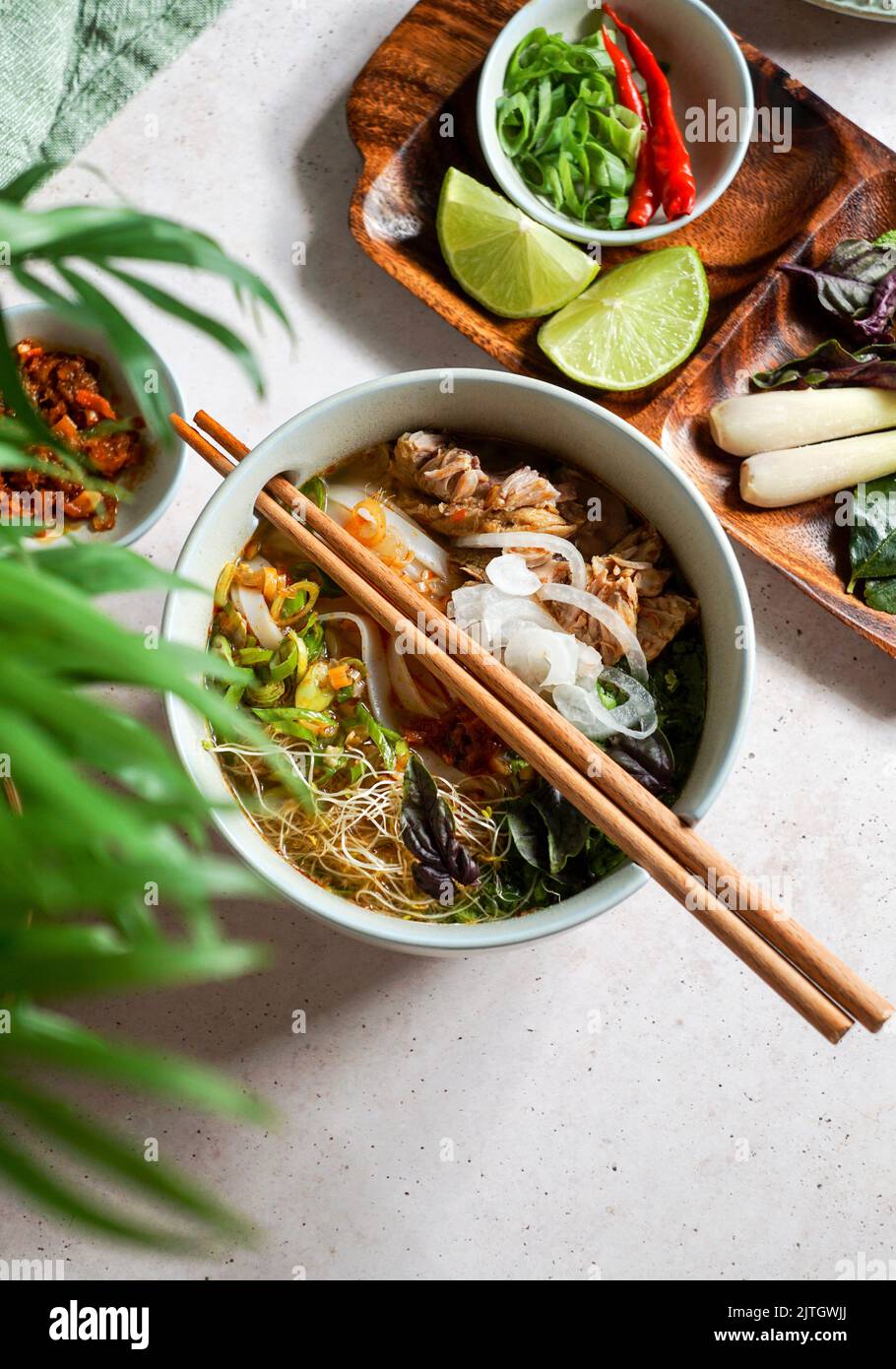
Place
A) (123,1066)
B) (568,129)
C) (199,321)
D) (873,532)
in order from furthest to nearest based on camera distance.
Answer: (568,129)
(873,532)
(199,321)
(123,1066)

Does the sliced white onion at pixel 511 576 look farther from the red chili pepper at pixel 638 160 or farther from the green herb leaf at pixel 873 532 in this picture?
the red chili pepper at pixel 638 160

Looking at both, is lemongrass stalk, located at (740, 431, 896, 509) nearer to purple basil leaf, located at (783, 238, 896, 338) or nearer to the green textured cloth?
purple basil leaf, located at (783, 238, 896, 338)

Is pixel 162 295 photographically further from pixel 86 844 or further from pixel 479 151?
pixel 479 151

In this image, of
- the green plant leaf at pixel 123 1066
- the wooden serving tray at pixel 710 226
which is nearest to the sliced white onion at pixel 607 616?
the wooden serving tray at pixel 710 226

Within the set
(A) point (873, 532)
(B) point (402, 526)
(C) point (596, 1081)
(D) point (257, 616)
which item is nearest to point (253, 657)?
(D) point (257, 616)

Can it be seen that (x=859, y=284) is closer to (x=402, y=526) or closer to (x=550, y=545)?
(x=550, y=545)
